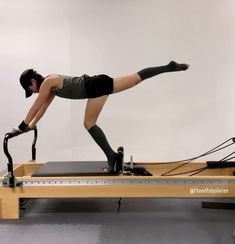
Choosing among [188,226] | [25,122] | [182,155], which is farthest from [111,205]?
[182,155]

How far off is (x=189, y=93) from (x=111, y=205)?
2101 mm

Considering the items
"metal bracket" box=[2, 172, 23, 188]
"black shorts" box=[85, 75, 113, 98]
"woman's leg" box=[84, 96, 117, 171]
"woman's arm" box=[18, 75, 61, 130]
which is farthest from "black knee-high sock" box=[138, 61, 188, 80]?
"metal bracket" box=[2, 172, 23, 188]

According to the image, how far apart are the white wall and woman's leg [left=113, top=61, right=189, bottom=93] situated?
5.83 ft

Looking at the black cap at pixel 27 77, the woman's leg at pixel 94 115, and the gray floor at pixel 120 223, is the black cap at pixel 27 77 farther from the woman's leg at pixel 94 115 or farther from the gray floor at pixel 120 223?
the gray floor at pixel 120 223

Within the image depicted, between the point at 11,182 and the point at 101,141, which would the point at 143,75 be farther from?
the point at 11,182

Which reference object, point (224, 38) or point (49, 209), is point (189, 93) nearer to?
point (224, 38)

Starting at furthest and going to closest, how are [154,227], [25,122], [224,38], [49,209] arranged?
[224,38]
[49,209]
[25,122]
[154,227]

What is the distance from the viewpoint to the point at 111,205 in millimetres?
3182

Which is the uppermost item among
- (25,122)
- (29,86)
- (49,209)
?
(29,86)

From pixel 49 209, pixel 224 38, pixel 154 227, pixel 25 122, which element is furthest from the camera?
pixel 224 38

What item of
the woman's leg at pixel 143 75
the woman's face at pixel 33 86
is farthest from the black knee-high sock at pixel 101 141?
the woman's face at pixel 33 86

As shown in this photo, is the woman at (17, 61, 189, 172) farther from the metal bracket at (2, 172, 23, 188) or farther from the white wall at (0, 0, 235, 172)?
the white wall at (0, 0, 235, 172)

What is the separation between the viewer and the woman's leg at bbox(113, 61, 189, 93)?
2.78 m

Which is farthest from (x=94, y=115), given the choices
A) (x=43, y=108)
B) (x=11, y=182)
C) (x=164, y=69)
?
(x=11, y=182)
